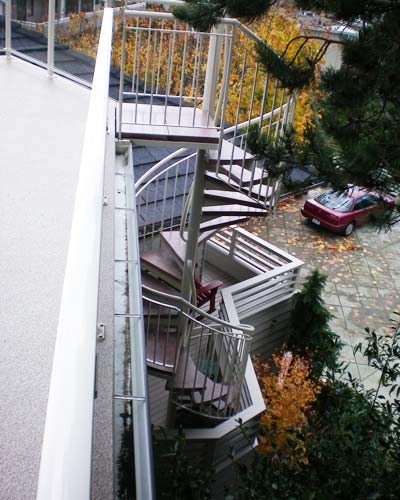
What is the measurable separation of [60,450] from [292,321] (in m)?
7.23

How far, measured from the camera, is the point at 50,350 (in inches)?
65.6

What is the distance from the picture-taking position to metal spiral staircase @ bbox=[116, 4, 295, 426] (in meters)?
4.17

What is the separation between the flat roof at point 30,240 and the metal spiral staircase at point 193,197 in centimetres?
57

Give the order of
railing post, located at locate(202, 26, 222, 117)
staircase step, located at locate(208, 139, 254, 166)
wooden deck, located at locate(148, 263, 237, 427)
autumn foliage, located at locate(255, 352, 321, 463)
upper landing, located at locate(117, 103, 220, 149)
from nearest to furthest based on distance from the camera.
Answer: upper landing, located at locate(117, 103, 220, 149), railing post, located at locate(202, 26, 222, 117), staircase step, located at locate(208, 139, 254, 166), autumn foliage, located at locate(255, 352, 321, 463), wooden deck, located at locate(148, 263, 237, 427)

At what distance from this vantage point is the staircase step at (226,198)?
5.04 m

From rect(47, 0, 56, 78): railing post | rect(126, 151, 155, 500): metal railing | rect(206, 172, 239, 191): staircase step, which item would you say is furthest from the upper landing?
rect(126, 151, 155, 500): metal railing

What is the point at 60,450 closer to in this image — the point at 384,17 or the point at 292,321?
the point at 384,17

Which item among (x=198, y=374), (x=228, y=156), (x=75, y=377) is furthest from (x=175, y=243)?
(x=75, y=377)

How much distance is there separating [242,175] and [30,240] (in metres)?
2.90

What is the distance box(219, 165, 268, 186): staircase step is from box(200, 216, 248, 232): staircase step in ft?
2.93

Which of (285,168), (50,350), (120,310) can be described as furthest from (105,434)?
(285,168)

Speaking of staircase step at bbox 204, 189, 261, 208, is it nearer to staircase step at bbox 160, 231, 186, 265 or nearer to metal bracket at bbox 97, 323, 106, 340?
staircase step at bbox 160, 231, 186, 265

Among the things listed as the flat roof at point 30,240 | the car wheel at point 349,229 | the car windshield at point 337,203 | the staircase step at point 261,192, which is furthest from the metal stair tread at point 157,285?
the car wheel at point 349,229

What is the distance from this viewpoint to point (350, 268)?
1071cm
